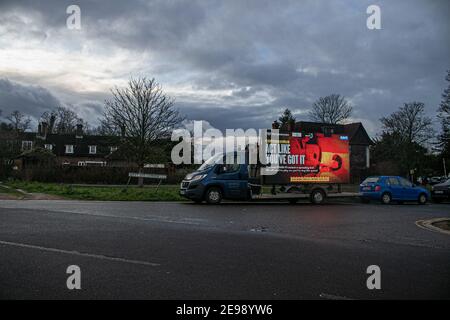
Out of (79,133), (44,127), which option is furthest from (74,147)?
(44,127)

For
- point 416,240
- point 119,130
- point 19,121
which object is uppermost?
point 19,121

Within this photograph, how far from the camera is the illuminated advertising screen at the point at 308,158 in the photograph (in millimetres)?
20359

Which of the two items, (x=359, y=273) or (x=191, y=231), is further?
(x=191, y=231)

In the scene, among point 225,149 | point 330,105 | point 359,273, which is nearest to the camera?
point 359,273

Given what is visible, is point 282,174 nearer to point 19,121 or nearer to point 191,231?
point 191,231

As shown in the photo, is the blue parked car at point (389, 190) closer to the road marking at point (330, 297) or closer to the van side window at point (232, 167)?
the van side window at point (232, 167)

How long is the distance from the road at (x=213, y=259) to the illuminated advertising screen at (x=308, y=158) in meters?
8.44

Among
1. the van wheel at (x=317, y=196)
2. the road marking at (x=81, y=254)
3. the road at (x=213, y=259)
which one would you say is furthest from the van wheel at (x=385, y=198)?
the road marking at (x=81, y=254)

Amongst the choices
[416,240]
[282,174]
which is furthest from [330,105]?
[416,240]

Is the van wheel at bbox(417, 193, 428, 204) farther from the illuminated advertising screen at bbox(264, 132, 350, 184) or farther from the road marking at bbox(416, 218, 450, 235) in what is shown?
the road marking at bbox(416, 218, 450, 235)

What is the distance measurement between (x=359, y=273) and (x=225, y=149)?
1379 cm

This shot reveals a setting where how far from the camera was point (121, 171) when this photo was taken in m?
39.8

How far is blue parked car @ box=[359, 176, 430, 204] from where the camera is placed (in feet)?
76.4

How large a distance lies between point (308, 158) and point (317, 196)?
6.72 ft
